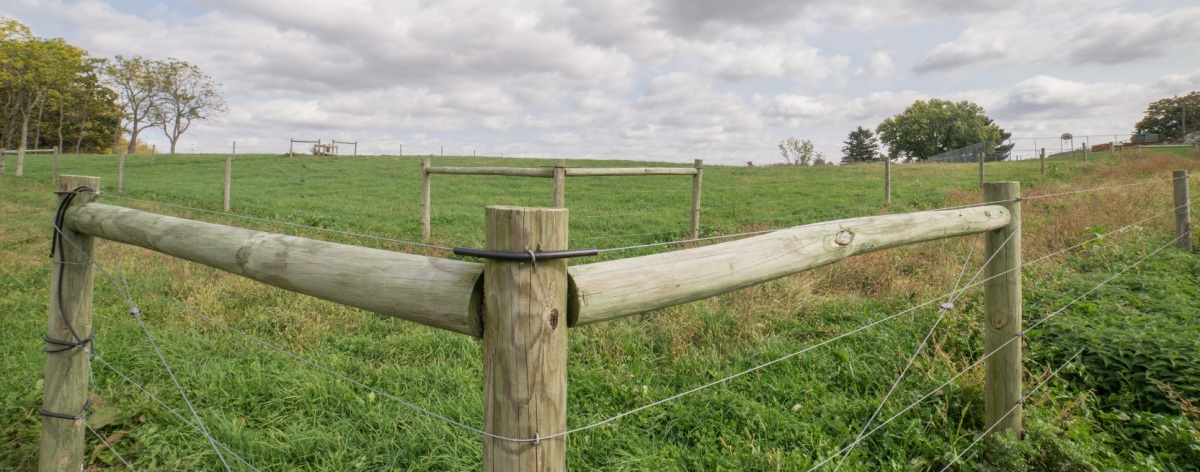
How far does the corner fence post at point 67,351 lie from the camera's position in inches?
110

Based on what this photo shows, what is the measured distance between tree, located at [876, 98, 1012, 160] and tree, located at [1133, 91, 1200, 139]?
1434 centimetres

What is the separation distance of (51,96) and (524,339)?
1998 inches

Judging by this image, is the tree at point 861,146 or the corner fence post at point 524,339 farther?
the tree at point 861,146

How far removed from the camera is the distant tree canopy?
33438mm

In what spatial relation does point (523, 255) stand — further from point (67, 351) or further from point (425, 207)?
point (425, 207)

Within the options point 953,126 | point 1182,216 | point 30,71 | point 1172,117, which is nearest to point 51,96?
point 30,71

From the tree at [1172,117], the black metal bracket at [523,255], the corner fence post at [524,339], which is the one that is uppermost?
the tree at [1172,117]

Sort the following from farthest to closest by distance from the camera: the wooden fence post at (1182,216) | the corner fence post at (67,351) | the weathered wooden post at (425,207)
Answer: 1. the weathered wooden post at (425,207)
2. the wooden fence post at (1182,216)
3. the corner fence post at (67,351)

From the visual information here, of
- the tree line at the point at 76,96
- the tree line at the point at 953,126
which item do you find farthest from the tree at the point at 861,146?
the tree line at the point at 76,96

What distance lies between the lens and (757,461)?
9.32ft

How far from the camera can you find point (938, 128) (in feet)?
227

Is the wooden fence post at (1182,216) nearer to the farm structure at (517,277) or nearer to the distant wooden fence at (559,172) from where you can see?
the distant wooden fence at (559,172)

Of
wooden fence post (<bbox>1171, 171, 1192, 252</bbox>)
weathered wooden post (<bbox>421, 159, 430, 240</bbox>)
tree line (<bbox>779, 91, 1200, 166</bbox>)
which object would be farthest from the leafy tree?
tree line (<bbox>779, 91, 1200, 166</bbox>)

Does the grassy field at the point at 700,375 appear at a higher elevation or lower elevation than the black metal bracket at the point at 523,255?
lower
